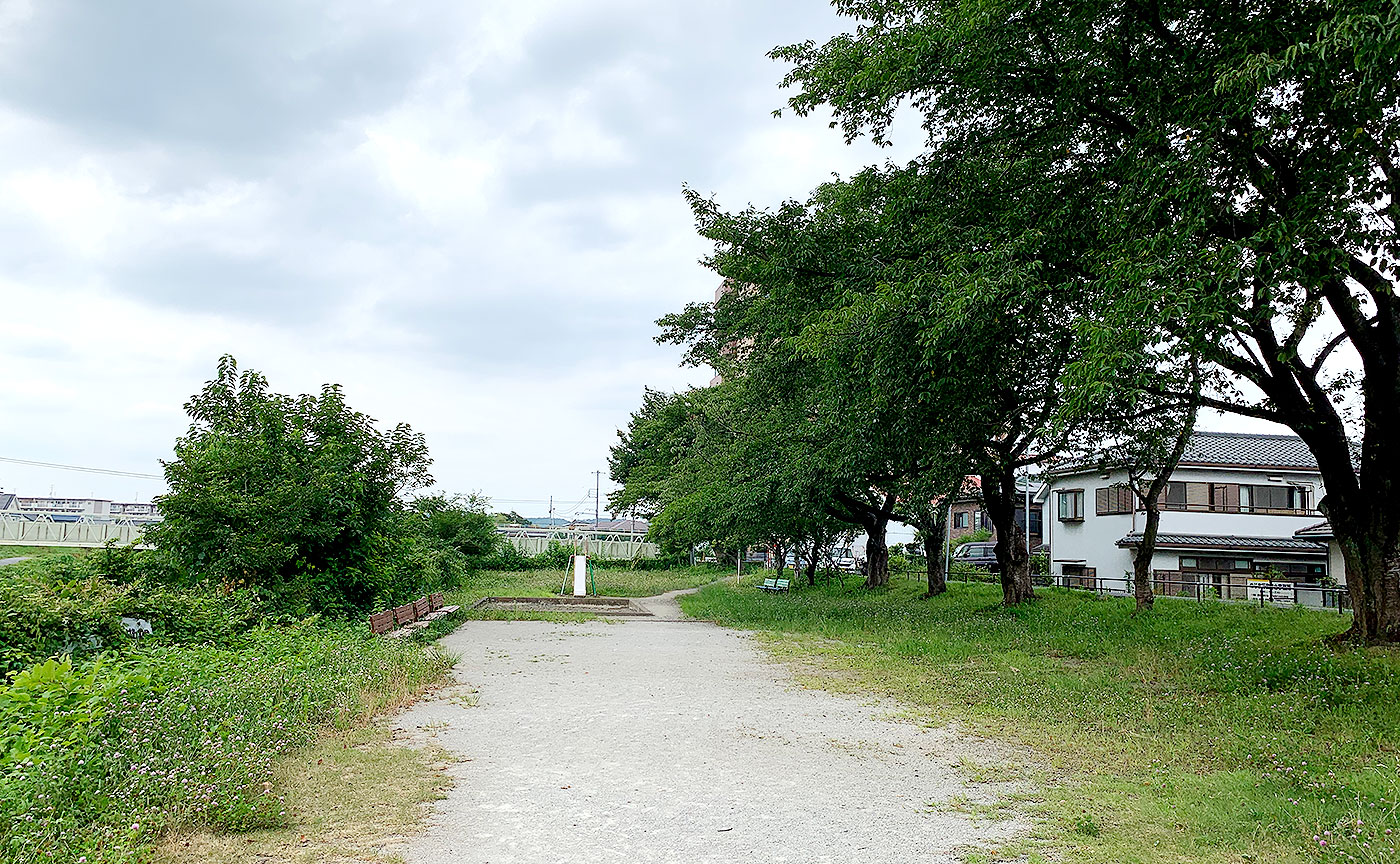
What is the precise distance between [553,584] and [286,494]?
2232 cm

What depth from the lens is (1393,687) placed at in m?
9.16

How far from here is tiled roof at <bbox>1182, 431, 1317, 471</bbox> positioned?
34594 mm

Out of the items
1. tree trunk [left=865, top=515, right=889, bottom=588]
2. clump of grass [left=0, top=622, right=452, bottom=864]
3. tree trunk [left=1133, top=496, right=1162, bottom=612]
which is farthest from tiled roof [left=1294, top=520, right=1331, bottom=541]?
clump of grass [left=0, top=622, right=452, bottom=864]

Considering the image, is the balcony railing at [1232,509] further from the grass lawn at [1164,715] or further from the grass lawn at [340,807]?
the grass lawn at [340,807]

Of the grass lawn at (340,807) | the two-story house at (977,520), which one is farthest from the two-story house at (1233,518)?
the grass lawn at (340,807)

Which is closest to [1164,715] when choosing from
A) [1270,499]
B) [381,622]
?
[381,622]

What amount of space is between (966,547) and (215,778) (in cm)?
5071

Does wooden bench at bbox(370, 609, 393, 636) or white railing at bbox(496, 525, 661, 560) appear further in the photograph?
white railing at bbox(496, 525, 661, 560)

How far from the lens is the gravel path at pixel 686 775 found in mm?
5195

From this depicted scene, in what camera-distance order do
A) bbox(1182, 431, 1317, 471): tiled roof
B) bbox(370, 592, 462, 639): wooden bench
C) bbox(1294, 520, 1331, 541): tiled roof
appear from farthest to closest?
1. bbox(1182, 431, 1317, 471): tiled roof
2. bbox(1294, 520, 1331, 541): tiled roof
3. bbox(370, 592, 462, 639): wooden bench

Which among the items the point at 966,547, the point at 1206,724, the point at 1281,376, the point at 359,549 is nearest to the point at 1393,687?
the point at 1206,724

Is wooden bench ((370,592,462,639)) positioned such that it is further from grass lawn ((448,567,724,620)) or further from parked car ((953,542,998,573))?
parked car ((953,542,998,573))

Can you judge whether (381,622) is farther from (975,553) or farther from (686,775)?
(975,553)

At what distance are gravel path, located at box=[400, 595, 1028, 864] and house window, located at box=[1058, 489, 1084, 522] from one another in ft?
98.2
